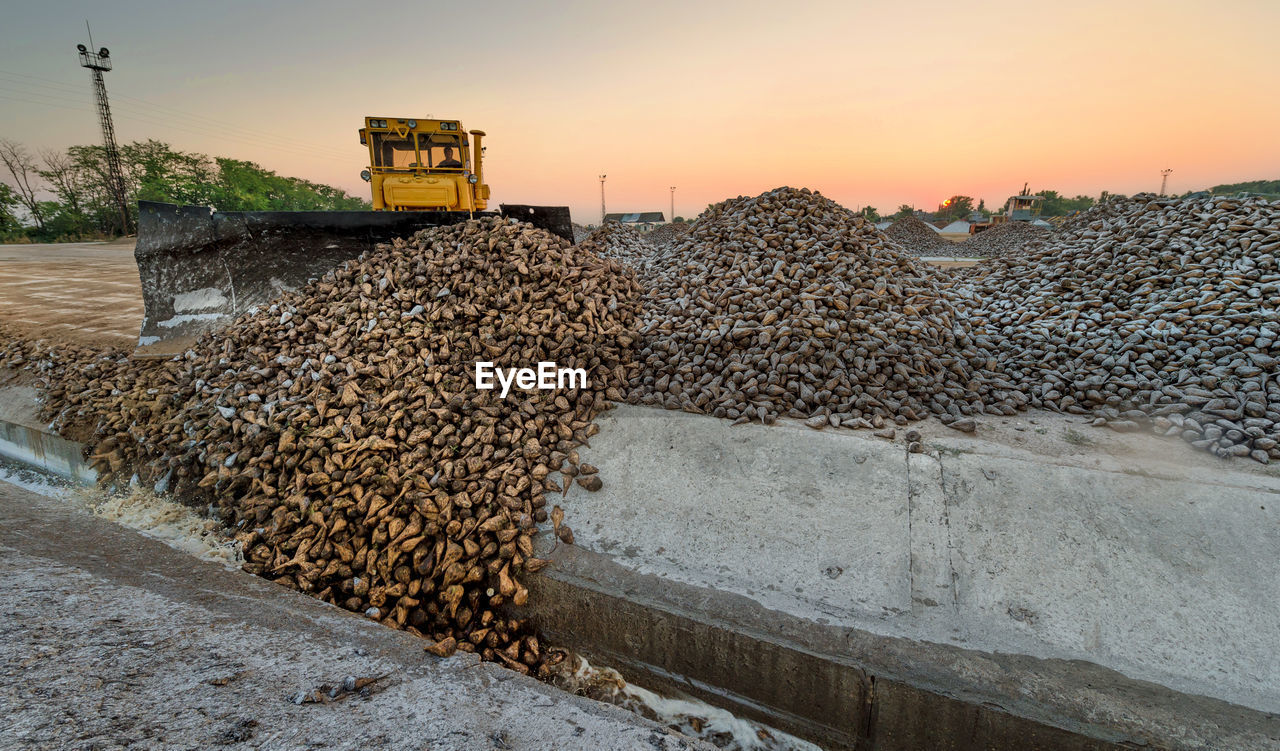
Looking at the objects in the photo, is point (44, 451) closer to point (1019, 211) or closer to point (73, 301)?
point (73, 301)

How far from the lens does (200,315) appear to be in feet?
16.8

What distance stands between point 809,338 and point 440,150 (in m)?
6.32

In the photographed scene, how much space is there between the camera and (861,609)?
241cm

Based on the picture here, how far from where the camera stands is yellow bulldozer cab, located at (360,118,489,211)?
7301mm

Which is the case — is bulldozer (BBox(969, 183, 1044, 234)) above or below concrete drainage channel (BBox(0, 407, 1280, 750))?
above

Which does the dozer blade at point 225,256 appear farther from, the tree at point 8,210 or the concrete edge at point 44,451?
the tree at point 8,210

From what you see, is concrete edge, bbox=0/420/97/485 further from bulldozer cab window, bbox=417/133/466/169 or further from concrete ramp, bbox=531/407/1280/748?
bulldozer cab window, bbox=417/133/466/169

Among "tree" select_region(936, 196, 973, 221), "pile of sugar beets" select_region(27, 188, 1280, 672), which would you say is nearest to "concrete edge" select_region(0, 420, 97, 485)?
"pile of sugar beets" select_region(27, 188, 1280, 672)

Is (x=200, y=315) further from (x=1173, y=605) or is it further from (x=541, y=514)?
(x=1173, y=605)

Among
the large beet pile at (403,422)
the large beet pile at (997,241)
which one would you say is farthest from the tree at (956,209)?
the large beet pile at (403,422)

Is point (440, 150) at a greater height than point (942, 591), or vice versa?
point (440, 150)

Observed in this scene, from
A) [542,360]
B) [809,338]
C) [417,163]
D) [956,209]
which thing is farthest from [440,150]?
[956,209]

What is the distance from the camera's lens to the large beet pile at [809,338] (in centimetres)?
362

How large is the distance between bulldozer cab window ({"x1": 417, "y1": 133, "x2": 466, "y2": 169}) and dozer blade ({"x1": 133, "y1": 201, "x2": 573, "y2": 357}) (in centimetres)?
291
